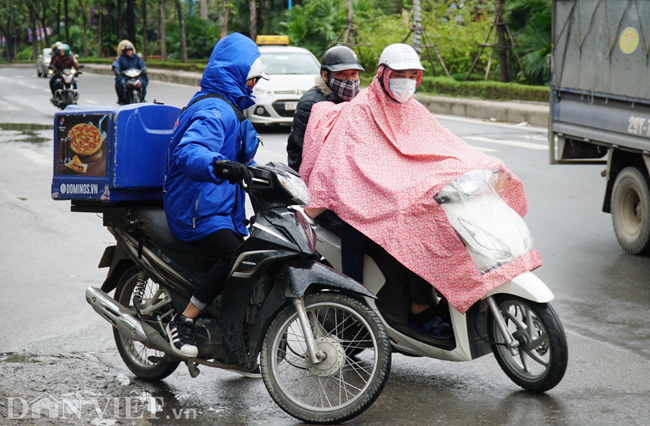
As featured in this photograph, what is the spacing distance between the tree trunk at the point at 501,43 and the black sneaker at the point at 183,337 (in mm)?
19691

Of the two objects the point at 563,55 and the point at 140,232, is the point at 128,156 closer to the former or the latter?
the point at 140,232

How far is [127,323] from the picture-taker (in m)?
3.98

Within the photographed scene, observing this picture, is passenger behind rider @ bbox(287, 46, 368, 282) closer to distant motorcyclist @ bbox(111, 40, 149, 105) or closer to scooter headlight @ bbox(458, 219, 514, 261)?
scooter headlight @ bbox(458, 219, 514, 261)

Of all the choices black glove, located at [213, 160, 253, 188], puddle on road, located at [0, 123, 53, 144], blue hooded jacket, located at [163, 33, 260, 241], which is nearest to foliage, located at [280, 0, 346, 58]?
puddle on road, located at [0, 123, 53, 144]

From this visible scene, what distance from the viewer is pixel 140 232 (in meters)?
4.06

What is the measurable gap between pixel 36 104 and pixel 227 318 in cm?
2148

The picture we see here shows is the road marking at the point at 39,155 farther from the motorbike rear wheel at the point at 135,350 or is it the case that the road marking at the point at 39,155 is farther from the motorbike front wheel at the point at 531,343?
the motorbike front wheel at the point at 531,343

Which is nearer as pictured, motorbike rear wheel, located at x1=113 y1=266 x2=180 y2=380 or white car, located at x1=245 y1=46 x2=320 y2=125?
motorbike rear wheel, located at x1=113 y1=266 x2=180 y2=380

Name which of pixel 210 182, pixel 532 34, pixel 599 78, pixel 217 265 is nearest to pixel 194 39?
pixel 532 34

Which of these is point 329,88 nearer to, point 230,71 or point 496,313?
point 230,71

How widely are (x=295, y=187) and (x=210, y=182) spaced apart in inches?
15.2

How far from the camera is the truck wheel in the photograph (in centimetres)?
703

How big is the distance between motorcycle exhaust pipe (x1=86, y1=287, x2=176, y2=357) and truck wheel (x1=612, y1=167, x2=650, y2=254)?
4.77 meters

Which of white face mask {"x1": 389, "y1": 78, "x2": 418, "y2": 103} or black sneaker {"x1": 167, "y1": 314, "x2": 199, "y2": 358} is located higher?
white face mask {"x1": 389, "y1": 78, "x2": 418, "y2": 103}
